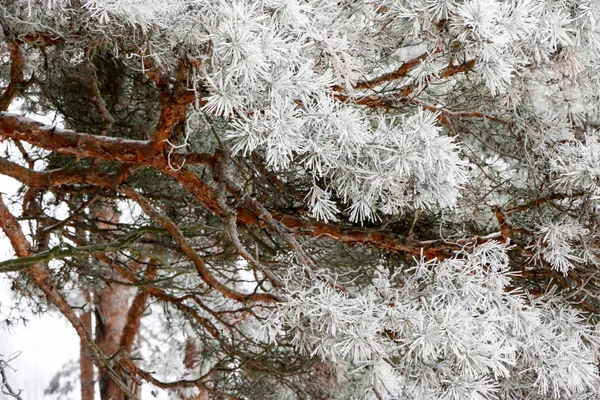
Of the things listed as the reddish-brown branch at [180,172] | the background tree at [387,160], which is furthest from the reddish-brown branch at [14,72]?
the reddish-brown branch at [180,172]

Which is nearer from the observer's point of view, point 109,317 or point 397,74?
point 397,74

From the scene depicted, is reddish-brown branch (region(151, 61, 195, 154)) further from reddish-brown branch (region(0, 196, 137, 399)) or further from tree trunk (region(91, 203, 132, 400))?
tree trunk (region(91, 203, 132, 400))

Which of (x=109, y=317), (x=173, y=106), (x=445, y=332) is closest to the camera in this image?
(x=445, y=332)

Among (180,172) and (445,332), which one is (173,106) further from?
(445,332)

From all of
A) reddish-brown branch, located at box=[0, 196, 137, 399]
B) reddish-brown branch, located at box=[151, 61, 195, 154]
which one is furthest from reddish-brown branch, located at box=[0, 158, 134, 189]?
reddish-brown branch, located at box=[151, 61, 195, 154]

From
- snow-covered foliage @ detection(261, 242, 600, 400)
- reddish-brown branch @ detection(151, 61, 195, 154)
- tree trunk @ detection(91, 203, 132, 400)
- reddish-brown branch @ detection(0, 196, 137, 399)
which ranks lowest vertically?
snow-covered foliage @ detection(261, 242, 600, 400)

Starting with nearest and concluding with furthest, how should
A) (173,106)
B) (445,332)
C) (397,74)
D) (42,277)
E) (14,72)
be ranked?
(445,332) → (173,106) → (397,74) → (14,72) → (42,277)

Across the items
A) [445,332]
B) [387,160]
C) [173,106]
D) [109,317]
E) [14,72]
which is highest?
[109,317]

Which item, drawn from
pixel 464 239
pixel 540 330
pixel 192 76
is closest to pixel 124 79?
pixel 192 76

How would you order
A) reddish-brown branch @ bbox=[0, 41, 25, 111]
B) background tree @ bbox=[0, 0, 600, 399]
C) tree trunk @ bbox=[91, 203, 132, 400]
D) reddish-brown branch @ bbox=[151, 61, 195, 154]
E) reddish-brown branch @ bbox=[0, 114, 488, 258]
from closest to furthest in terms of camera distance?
background tree @ bbox=[0, 0, 600, 399] → reddish-brown branch @ bbox=[151, 61, 195, 154] → reddish-brown branch @ bbox=[0, 114, 488, 258] → reddish-brown branch @ bbox=[0, 41, 25, 111] → tree trunk @ bbox=[91, 203, 132, 400]

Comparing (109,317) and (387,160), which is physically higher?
(109,317)

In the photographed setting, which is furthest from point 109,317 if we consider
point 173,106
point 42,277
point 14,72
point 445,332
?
point 445,332

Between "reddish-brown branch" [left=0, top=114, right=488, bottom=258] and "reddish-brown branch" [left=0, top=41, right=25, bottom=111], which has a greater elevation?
"reddish-brown branch" [left=0, top=41, right=25, bottom=111]

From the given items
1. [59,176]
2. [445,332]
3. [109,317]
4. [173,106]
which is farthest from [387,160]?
[109,317]
